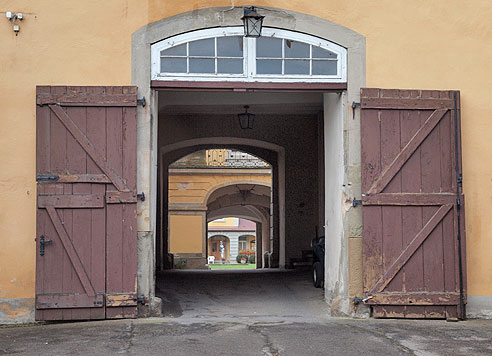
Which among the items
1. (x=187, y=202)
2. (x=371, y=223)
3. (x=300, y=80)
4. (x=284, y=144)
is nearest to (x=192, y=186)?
(x=187, y=202)

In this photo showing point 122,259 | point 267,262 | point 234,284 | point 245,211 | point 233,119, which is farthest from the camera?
point 245,211

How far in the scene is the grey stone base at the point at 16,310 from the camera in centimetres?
822

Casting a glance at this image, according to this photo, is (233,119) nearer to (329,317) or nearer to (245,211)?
(329,317)

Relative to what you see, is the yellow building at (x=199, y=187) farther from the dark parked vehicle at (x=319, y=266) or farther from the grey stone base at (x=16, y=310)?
the grey stone base at (x=16, y=310)

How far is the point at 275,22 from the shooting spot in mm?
8562

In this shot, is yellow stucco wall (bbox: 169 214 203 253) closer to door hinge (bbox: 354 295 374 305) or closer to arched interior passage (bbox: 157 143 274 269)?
arched interior passage (bbox: 157 143 274 269)

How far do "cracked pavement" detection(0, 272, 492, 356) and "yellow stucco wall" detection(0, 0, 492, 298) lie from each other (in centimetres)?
103

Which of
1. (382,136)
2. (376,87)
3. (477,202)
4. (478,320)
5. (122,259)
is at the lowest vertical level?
(478,320)

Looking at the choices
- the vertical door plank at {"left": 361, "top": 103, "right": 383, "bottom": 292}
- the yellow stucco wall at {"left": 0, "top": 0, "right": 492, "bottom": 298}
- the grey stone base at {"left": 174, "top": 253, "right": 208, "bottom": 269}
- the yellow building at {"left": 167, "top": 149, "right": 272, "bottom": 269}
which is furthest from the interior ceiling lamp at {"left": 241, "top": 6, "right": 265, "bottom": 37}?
the grey stone base at {"left": 174, "top": 253, "right": 208, "bottom": 269}

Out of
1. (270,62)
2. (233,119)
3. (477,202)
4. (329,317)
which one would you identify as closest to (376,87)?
(270,62)

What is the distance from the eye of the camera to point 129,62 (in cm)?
843

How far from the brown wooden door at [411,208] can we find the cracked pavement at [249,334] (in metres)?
0.31

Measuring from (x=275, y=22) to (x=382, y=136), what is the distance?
1819 mm

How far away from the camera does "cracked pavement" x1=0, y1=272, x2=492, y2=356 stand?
6.49m
